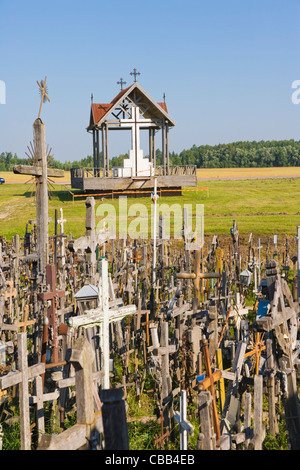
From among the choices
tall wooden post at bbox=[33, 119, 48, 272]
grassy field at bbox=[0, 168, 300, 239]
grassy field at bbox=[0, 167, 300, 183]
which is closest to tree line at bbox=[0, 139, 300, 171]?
grassy field at bbox=[0, 167, 300, 183]

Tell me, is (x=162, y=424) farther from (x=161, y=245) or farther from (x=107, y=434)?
(x=161, y=245)

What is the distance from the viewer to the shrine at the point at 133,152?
106 ft

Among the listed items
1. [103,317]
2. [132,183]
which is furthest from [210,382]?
[132,183]

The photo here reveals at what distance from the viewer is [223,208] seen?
31.7 m

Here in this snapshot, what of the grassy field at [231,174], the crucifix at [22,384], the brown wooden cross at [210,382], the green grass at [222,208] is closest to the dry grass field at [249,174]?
the grassy field at [231,174]

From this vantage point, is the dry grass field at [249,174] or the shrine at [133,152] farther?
the dry grass field at [249,174]

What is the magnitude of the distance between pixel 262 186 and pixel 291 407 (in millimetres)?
40119

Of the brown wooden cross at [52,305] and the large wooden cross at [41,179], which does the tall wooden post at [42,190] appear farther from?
the brown wooden cross at [52,305]

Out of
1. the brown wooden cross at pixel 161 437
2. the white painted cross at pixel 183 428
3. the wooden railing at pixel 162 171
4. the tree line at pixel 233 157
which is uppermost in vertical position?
the tree line at pixel 233 157

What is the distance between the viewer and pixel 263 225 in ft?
82.7

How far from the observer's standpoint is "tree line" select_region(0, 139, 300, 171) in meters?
97.7

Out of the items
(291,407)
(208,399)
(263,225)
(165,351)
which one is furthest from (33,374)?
(263,225)

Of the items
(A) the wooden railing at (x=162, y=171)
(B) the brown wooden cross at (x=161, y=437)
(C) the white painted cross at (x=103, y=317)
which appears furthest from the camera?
(A) the wooden railing at (x=162, y=171)

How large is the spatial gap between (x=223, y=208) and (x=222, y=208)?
0.27ft
